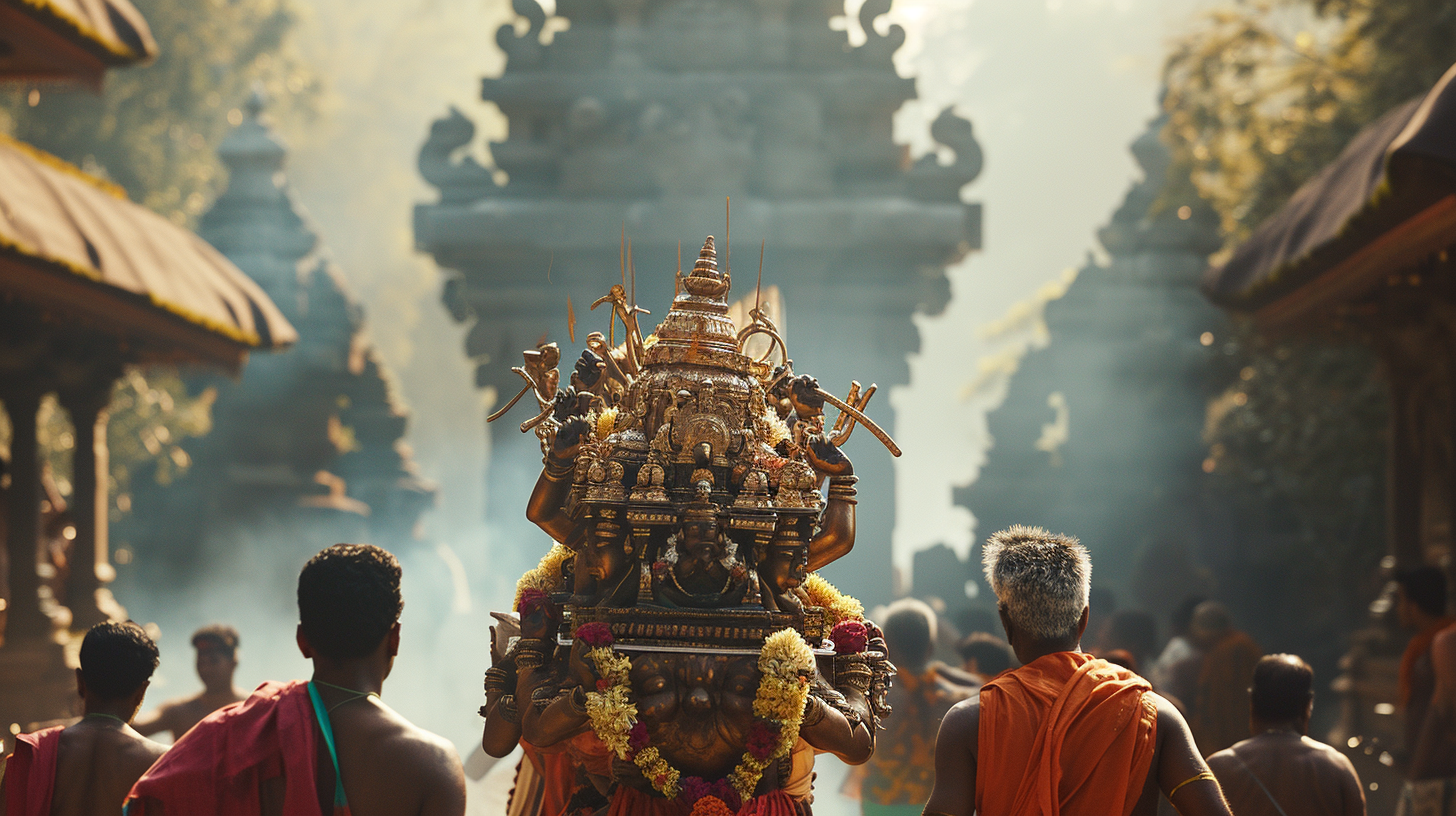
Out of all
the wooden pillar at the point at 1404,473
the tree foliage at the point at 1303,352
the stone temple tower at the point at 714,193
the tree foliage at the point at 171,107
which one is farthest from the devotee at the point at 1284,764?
the tree foliage at the point at 171,107

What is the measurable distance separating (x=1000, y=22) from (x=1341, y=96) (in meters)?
35.5

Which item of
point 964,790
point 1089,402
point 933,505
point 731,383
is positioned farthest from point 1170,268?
point 933,505

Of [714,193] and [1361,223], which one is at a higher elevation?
[714,193]

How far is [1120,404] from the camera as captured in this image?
568 inches

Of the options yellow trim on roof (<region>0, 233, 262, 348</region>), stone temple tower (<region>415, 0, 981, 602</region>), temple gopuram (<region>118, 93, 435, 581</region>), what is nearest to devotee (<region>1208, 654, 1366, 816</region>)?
yellow trim on roof (<region>0, 233, 262, 348</region>)

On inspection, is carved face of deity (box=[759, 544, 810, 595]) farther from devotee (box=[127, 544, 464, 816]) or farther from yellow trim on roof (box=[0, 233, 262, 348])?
yellow trim on roof (box=[0, 233, 262, 348])

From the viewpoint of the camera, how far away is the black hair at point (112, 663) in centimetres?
355

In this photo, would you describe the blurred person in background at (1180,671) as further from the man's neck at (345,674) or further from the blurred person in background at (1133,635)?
the man's neck at (345,674)

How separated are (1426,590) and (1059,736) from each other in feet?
14.0

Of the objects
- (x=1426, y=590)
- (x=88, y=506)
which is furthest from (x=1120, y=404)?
(x=88, y=506)

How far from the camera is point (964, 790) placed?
312 cm

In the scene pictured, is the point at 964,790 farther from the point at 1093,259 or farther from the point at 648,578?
the point at 1093,259

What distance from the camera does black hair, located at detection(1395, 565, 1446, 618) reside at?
21.3 feet

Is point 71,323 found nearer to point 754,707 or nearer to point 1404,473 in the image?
point 754,707
